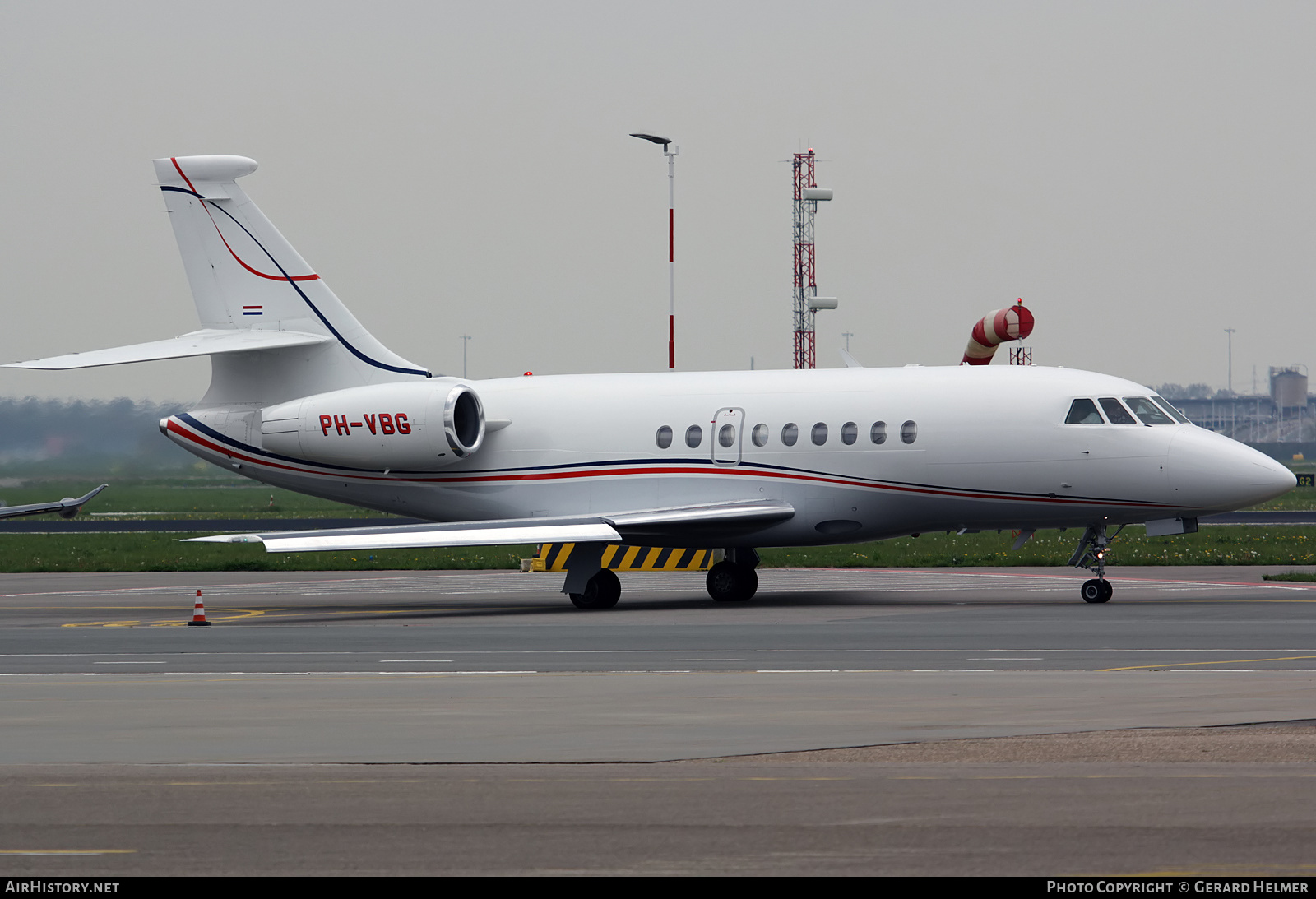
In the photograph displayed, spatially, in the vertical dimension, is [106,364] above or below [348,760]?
above

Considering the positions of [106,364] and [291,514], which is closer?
[106,364]

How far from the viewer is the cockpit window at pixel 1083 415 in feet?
94.3

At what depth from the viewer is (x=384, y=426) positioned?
32188 mm

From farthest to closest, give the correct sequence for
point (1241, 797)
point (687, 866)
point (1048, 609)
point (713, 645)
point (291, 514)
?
1. point (291, 514)
2. point (1048, 609)
3. point (713, 645)
4. point (1241, 797)
5. point (687, 866)

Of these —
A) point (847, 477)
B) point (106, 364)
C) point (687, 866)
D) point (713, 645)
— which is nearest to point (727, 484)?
point (847, 477)

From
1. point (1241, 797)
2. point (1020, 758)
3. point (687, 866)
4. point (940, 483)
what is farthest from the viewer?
point (940, 483)

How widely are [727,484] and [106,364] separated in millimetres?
11498

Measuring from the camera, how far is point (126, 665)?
63.9 feet

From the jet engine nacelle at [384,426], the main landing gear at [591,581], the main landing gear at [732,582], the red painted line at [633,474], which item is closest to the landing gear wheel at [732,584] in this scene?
the main landing gear at [732,582]

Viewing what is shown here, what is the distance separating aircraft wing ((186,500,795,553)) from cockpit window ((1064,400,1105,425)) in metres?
5.09

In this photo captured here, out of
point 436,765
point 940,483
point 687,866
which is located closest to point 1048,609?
point 940,483

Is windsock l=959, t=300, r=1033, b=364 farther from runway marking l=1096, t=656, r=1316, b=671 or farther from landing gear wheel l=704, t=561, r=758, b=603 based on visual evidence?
runway marking l=1096, t=656, r=1316, b=671

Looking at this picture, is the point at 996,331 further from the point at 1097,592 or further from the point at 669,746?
the point at 669,746

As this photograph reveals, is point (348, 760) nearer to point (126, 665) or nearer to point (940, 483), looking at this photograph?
point (126, 665)
